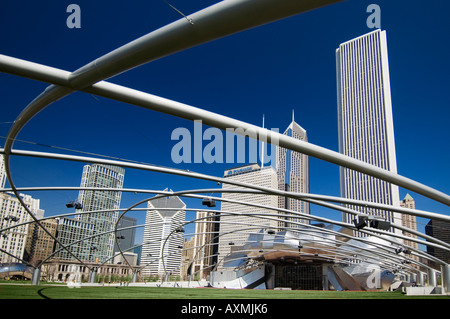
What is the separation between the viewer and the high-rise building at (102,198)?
123ft

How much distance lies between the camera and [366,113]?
17175cm

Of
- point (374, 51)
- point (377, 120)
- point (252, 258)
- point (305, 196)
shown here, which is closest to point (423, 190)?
point (305, 196)

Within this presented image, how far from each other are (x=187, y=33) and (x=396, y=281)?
266 feet

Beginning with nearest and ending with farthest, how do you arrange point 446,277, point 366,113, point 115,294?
point 115,294
point 446,277
point 366,113

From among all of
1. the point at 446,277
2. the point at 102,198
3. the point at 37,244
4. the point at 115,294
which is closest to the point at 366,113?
the point at 102,198

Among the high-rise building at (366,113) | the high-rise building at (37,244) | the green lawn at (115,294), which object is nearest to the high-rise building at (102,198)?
the green lawn at (115,294)

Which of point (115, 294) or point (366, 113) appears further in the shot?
point (366, 113)

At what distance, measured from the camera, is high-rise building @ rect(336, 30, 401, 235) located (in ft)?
508

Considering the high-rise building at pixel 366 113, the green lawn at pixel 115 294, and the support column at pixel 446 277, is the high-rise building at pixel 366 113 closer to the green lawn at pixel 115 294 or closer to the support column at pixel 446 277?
the support column at pixel 446 277

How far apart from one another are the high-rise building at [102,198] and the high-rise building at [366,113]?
380ft

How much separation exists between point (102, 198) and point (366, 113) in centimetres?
15051

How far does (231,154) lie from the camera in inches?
586

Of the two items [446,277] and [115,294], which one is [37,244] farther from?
[446,277]
